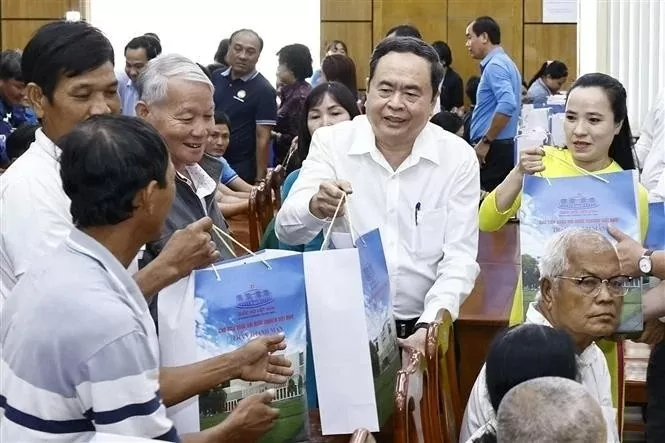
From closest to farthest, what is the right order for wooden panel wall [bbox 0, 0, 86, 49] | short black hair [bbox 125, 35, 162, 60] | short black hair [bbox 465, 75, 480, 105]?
1. short black hair [bbox 125, 35, 162, 60]
2. short black hair [bbox 465, 75, 480, 105]
3. wooden panel wall [bbox 0, 0, 86, 49]

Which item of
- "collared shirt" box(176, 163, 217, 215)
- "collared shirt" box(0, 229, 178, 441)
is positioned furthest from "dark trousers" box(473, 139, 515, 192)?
"collared shirt" box(0, 229, 178, 441)

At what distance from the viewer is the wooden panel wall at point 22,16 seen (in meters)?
11.7

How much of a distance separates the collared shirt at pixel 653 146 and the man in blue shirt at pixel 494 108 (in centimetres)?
191

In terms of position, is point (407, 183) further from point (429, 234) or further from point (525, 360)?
point (525, 360)

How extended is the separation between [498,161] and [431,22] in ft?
15.9

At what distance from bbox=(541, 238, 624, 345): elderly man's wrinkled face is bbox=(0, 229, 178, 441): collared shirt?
1.11 metres

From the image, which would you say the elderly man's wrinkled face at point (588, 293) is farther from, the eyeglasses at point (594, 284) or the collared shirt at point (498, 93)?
the collared shirt at point (498, 93)

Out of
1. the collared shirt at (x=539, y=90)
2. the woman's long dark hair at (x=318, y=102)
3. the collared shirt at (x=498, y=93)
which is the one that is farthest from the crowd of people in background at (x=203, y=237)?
the collared shirt at (x=539, y=90)

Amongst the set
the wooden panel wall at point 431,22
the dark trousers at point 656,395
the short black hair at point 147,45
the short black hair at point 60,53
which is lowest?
the dark trousers at point 656,395

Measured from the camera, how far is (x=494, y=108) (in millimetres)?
7094

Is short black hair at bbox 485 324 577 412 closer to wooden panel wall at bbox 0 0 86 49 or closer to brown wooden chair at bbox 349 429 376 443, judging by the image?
brown wooden chair at bbox 349 429 376 443

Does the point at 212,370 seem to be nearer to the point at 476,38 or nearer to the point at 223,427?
the point at 223,427

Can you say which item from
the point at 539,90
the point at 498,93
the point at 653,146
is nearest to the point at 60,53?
the point at 653,146

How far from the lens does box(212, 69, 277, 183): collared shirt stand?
21.6 ft
